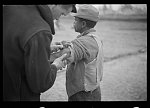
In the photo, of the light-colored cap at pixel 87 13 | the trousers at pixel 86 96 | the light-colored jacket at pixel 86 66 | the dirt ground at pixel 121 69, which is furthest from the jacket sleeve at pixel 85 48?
the dirt ground at pixel 121 69

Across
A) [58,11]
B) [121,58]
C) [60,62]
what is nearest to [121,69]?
[121,58]

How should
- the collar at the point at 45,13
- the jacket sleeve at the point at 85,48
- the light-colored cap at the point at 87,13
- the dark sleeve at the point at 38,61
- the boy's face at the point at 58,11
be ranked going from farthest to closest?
the light-colored cap at the point at 87,13, the jacket sleeve at the point at 85,48, the boy's face at the point at 58,11, the collar at the point at 45,13, the dark sleeve at the point at 38,61

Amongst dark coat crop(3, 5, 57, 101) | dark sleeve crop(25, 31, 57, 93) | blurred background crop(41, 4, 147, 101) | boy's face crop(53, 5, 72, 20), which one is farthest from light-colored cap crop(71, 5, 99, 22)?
dark sleeve crop(25, 31, 57, 93)

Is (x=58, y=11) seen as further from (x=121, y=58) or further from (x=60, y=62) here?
(x=121, y=58)

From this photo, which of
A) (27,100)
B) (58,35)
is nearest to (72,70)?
(27,100)

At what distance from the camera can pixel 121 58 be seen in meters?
3.82

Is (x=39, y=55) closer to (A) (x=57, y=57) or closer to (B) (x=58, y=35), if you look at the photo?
(A) (x=57, y=57)

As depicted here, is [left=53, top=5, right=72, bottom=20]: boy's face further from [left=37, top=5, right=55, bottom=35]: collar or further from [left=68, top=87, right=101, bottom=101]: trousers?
[left=68, top=87, right=101, bottom=101]: trousers

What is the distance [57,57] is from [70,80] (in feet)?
0.66

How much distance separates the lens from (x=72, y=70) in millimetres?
1539

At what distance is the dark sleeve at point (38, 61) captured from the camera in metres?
1.05

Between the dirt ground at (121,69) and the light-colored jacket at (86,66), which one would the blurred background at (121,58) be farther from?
the light-colored jacket at (86,66)

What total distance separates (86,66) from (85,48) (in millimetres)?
141

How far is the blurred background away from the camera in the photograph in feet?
7.78
